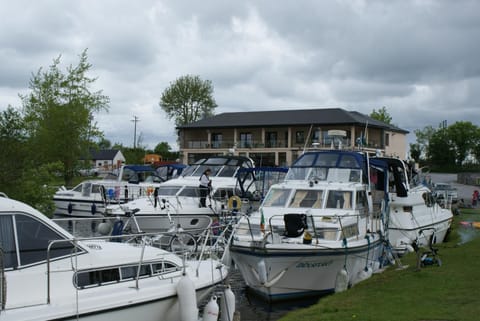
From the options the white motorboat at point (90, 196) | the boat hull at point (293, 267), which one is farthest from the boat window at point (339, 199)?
the white motorboat at point (90, 196)

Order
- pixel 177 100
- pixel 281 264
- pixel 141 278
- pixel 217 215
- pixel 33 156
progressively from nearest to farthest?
pixel 141 278
pixel 281 264
pixel 33 156
pixel 217 215
pixel 177 100

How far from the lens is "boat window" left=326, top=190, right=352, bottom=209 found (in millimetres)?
16297

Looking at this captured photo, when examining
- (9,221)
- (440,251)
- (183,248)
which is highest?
(9,221)

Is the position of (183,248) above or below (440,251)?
above

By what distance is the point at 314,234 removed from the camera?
14.6 m

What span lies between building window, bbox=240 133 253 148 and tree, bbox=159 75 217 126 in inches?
789

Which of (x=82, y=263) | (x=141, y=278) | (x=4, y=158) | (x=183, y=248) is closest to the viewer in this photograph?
(x=82, y=263)

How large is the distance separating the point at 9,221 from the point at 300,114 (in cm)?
6151

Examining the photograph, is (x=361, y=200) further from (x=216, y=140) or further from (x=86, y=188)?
(x=216, y=140)

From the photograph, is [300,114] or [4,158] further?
[300,114]

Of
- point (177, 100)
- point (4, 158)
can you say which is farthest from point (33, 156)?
point (177, 100)

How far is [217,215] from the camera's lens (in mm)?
24844

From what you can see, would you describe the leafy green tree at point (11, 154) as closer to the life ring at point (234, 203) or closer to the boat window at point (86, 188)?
the life ring at point (234, 203)

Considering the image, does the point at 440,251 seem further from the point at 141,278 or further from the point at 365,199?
the point at 141,278
